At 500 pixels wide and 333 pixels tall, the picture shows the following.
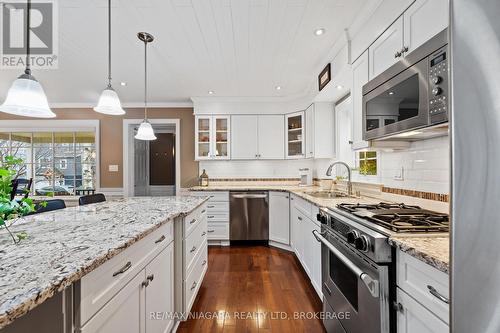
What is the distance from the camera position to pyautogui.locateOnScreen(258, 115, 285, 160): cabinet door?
13.2 ft

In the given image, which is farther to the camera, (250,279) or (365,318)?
(250,279)

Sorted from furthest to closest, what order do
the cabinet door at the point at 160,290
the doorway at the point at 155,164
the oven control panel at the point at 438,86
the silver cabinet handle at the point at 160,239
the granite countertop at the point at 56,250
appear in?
the doorway at the point at 155,164 → the silver cabinet handle at the point at 160,239 → the cabinet door at the point at 160,290 → the oven control panel at the point at 438,86 → the granite countertop at the point at 56,250

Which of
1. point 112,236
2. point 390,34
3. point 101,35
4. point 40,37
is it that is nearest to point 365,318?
point 112,236

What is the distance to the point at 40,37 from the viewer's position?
220cm

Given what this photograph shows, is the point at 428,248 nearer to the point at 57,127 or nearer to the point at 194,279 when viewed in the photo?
the point at 194,279

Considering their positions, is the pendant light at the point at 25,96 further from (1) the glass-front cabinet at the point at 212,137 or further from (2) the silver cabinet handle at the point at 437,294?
(1) the glass-front cabinet at the point at 212,137

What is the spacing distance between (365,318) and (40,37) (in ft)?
11.3

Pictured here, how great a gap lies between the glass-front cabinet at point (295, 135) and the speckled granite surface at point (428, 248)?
289 centimetres

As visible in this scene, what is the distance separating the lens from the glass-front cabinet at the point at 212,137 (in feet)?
13.2

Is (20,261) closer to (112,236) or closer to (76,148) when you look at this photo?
(112,236)

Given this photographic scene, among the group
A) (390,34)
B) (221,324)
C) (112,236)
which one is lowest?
(221,324)

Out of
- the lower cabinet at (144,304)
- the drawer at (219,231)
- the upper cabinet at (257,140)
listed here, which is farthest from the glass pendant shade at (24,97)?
the upper cabinet at (257,140)

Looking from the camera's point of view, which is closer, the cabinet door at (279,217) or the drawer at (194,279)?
the drawer at (194,279)

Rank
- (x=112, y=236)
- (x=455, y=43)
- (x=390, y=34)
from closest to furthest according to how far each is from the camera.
→ (x=455, y=43) → (x=112, y=236) → (x=390, y=34)
